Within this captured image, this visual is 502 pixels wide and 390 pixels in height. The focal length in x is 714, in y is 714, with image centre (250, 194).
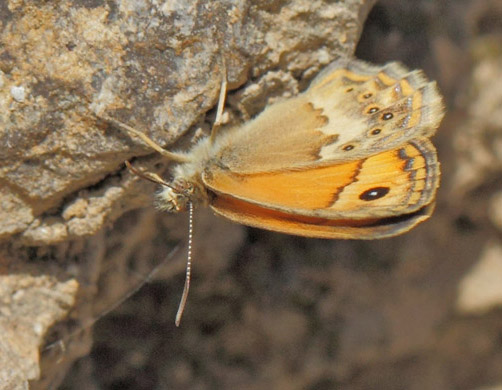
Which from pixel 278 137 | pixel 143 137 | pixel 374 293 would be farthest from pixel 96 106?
pixel 374 293

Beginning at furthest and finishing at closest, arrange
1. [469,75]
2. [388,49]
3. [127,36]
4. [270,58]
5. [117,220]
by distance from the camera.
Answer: [469,75]
[388,49]
[117,220]
[270,58]
[127,36]

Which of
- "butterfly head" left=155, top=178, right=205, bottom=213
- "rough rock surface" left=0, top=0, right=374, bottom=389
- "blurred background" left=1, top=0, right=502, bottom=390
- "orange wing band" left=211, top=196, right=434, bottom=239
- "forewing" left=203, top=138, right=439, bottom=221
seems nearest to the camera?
"rough rock surface" left=0, top=0, right=374, bottom=389

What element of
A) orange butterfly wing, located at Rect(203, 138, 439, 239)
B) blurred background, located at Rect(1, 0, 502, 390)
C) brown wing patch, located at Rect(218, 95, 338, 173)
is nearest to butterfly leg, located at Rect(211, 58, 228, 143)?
brown wing patch, located at Rect(218, 95, 338, 173)

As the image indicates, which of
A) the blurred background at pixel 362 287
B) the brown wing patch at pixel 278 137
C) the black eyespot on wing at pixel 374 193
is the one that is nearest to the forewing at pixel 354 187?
the black eyespot on wing at pixel 374 193

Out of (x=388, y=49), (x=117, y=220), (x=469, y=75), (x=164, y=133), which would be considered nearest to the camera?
(x=164, y=133)

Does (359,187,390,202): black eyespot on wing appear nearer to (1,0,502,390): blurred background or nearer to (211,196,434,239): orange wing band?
(211,196,434,239): orange wing band

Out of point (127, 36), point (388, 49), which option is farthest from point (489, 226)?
point (127, 36)

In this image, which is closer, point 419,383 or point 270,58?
point 270,58

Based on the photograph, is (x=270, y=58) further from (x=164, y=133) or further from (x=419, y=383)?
(x=419, y=383)
